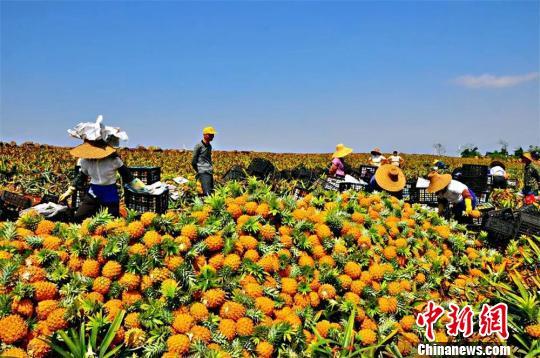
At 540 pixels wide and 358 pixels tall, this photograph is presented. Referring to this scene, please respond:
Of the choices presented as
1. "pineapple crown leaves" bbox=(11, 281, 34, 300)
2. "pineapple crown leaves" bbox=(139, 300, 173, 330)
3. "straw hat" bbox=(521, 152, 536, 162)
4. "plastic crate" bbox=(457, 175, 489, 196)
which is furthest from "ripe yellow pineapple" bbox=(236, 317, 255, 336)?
"straw hat" bbox=(521, 152, 536, 162)

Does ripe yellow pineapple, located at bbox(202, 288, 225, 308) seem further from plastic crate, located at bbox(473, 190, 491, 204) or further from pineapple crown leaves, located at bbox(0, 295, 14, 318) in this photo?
plastic crate, located at bbox(473, 190, 491, 204)

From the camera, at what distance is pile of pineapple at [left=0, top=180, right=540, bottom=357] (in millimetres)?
3182

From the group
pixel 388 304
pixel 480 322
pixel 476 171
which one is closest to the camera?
pixel 480 322

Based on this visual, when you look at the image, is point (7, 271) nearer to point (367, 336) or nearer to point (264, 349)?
point (264, 349)

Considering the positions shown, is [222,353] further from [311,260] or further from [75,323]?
[311,260]

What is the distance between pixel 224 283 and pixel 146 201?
2103mm

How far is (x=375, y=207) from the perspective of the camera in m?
5.95

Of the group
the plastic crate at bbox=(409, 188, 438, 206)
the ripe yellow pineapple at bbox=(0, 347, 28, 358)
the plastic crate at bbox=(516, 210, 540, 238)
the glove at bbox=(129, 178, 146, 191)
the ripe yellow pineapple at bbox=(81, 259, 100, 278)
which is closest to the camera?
the ripe yellow pineapple at bbox=(0, 347, 28, 358)

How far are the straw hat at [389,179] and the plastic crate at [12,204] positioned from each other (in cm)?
548

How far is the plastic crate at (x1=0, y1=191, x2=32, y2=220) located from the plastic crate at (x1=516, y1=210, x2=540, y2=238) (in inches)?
257

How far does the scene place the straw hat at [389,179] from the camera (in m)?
7.77

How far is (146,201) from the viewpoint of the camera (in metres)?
5.32

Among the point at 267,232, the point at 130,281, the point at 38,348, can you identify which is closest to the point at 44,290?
the point at 38,348

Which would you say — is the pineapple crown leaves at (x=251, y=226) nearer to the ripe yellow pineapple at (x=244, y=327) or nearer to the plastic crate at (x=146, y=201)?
the ripe yellow pineapple at (x=244, y=327)
